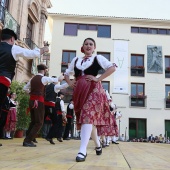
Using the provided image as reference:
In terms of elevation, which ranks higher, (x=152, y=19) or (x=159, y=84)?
(x=152, y=19)

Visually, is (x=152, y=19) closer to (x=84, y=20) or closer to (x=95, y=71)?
(x=84, y=20)

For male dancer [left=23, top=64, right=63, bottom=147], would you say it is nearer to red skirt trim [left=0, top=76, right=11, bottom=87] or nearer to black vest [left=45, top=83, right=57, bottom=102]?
black vest [left=45, top=83, right=57, bottom=102]

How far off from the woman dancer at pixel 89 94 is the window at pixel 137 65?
18.3m

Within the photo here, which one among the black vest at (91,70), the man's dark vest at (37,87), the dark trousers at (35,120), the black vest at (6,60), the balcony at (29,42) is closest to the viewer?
the black vest at (91,70)

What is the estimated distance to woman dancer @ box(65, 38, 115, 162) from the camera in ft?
9.63

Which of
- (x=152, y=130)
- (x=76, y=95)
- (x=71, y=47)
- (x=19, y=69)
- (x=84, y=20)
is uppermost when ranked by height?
(x=84, y=20)

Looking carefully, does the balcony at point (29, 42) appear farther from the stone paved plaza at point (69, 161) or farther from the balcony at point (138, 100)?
the balcony at point (138, 100)

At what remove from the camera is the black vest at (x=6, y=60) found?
10.7 feet

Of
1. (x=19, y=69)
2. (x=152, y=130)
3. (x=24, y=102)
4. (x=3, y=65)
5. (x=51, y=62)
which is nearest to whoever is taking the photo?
(x=3, y=65)

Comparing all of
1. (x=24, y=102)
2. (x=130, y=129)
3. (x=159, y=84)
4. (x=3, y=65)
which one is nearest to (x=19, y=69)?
(x=24, y=102)

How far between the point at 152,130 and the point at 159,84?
380 cm

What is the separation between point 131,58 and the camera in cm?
2159

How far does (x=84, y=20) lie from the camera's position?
22078 millimetres

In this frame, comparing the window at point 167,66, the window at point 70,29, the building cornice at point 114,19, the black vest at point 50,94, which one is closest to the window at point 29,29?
the black vest at point 50,94
